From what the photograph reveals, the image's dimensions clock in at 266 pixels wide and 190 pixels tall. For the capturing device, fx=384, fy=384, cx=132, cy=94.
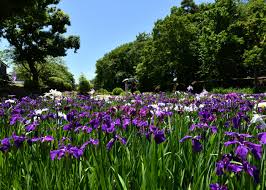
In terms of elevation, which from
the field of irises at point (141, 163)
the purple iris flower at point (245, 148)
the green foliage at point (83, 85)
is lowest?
the field of irises at point (141, 163)

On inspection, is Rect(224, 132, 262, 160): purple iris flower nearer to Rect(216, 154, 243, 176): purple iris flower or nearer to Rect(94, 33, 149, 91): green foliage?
Rect(216, 154, 243, 176): purple iris flower

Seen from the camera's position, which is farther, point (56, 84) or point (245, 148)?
point (56, 84)

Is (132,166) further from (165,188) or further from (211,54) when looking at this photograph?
(211,54)

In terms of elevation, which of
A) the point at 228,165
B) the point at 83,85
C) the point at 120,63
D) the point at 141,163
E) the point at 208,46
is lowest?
the point at 141,163

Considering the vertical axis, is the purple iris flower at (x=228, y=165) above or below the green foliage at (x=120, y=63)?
below

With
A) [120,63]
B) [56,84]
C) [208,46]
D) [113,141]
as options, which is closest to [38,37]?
[56,84]

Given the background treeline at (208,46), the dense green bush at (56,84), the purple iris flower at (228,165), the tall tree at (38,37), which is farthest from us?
the dense green bush at (56,84)

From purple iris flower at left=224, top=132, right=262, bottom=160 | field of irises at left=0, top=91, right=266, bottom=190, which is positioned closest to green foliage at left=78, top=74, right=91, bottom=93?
field of irises at left=0, top=91, right=266, bottom=190

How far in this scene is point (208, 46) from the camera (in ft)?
109

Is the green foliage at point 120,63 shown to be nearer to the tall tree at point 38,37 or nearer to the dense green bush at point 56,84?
the dense green bush at point 56,84

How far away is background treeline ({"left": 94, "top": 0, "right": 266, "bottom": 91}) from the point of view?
31266mm

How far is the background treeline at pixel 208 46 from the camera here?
31266 mm

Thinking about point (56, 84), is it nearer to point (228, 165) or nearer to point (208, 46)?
point (208, 46)

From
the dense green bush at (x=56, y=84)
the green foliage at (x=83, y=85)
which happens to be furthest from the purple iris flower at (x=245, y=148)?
the dense green bush at (x=56, y=84)
